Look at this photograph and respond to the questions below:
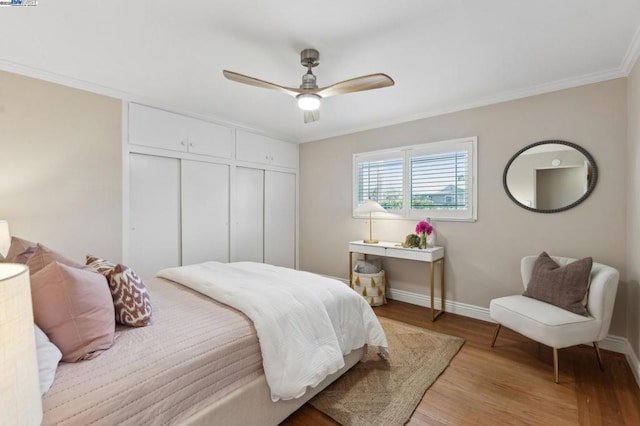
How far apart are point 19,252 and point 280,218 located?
3.35 metres

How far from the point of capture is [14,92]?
2439mm

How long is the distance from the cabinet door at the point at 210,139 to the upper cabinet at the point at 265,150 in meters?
0.16

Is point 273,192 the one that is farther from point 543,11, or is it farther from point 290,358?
point 543,11

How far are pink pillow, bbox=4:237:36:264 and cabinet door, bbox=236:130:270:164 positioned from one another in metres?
2.73

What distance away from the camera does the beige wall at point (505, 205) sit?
2.54 metres

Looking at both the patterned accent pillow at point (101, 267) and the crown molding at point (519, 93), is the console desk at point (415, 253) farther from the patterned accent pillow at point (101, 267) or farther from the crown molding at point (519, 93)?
the patterned accent pillow at point (101, 267)

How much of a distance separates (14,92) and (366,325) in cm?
341

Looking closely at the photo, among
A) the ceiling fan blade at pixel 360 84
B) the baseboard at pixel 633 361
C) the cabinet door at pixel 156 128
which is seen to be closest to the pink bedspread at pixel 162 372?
the ceiling fan blade at pixel 360 84

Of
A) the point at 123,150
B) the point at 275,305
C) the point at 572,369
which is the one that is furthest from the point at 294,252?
the point at 572,369

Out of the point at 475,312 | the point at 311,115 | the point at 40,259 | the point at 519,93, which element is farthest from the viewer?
the point at 475,312

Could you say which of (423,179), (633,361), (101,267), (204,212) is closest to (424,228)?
(423,179)

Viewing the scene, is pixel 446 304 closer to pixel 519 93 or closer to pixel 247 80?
pixel 519 93

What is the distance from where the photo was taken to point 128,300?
5.05ft

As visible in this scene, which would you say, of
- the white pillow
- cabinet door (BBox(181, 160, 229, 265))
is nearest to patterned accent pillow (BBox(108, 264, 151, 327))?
the white pillow
